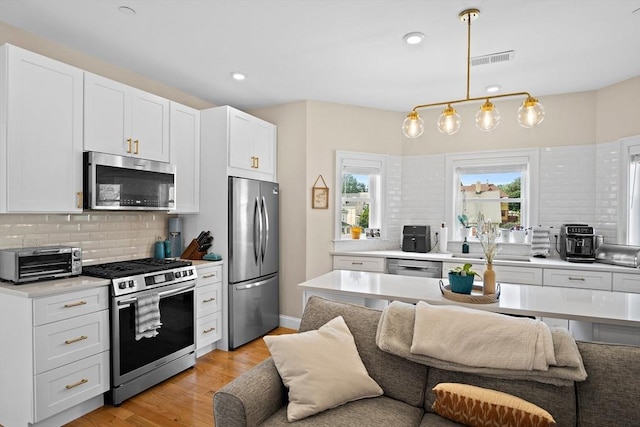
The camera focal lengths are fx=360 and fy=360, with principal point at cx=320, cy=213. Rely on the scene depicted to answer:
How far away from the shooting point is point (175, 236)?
3.84 meters

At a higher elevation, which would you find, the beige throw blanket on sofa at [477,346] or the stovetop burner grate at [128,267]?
the stovetop burner grate at [128,267]

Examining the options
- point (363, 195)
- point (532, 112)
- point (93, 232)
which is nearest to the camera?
point (532, 112)

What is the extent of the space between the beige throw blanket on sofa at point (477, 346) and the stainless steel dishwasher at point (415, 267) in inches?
89.5

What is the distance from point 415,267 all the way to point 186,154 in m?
2.79

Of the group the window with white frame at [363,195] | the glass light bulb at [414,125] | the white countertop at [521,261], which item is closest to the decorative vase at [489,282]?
the glass light bulb at [414,125]

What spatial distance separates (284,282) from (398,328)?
2.72 m

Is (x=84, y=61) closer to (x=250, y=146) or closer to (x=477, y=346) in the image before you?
(x=250, y=146)

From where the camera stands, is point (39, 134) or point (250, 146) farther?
point (250, 146)

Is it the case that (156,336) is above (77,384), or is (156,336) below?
above

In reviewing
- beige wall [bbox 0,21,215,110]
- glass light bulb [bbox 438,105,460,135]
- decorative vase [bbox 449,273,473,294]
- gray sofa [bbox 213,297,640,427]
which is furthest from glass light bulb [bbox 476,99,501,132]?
beige wall [bbox 0,21,215,110]

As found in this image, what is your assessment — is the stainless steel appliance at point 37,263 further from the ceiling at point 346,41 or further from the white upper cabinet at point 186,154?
the ceiling at point 346,41

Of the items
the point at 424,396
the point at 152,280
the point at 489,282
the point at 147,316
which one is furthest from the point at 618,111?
the point at 147,316

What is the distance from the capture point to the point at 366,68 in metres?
3.42

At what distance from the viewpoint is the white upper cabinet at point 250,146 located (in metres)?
3.75
